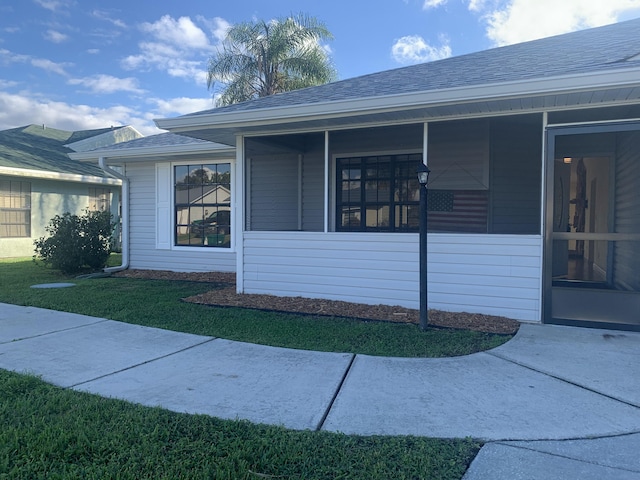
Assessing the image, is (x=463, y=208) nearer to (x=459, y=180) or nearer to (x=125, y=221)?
(x=459, y=180)

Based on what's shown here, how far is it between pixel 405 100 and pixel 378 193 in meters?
3.33

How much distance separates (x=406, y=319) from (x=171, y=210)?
6807 millimetres

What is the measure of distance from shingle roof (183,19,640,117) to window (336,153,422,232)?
1.66 metres

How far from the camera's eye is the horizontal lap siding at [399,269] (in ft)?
18.9

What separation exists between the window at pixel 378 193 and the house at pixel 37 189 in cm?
1104

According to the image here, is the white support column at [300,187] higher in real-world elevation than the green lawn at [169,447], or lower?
higher

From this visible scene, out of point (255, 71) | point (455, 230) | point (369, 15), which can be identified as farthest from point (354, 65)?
point (455, 230)

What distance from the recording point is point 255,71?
21.8 meters

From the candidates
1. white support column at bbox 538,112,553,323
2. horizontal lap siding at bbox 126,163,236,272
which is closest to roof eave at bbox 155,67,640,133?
white support column at bbox 538,112,553,323

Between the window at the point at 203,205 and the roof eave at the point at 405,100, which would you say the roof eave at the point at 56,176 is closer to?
the window at the point at 203,205

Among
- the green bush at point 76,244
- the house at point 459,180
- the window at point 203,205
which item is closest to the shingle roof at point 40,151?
the green bush at point 76,244

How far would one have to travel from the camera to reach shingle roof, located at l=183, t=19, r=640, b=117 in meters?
5.41

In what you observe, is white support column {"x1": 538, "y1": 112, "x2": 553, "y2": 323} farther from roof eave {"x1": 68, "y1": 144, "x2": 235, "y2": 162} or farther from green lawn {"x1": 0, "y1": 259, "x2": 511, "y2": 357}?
roof eave {"x1": 68, "y1": 144, "x2": 235, "y2": 162}

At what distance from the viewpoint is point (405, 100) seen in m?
5.70
